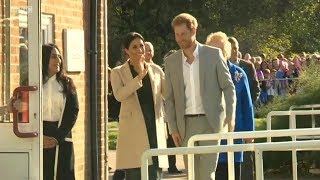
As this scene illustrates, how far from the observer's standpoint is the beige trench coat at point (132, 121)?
28.5 ft

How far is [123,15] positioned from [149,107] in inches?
1218

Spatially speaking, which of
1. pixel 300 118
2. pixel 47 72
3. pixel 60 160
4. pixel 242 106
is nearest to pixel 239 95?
pixel 242 106

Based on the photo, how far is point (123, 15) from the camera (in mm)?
39438

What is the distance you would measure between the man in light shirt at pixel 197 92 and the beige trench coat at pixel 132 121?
22.0 inches

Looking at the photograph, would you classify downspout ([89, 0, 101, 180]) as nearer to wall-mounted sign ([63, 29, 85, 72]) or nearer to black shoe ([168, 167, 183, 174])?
wall-mounted sign ([63, 29, 85, 72])

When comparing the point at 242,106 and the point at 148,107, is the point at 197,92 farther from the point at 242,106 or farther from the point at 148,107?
the point at 242,106

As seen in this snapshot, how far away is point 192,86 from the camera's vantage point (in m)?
8.11

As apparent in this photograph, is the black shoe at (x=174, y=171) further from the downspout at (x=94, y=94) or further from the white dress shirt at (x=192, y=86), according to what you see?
the white dress shirt at (x=192, y=86)

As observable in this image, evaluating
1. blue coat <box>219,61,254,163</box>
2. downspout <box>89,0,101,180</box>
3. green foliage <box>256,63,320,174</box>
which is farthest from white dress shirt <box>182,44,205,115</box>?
green foliage <box>256,63,320,174</box>

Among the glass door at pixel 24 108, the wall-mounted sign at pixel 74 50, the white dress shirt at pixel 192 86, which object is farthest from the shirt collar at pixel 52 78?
the wall-mounted sign at pixel 74 50

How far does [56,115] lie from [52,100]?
13cm

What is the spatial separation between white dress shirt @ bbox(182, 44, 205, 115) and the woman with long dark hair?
957mm

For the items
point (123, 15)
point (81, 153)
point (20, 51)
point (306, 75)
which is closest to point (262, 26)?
point (123, 15)

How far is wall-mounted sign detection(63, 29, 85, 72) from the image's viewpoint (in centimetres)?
991
